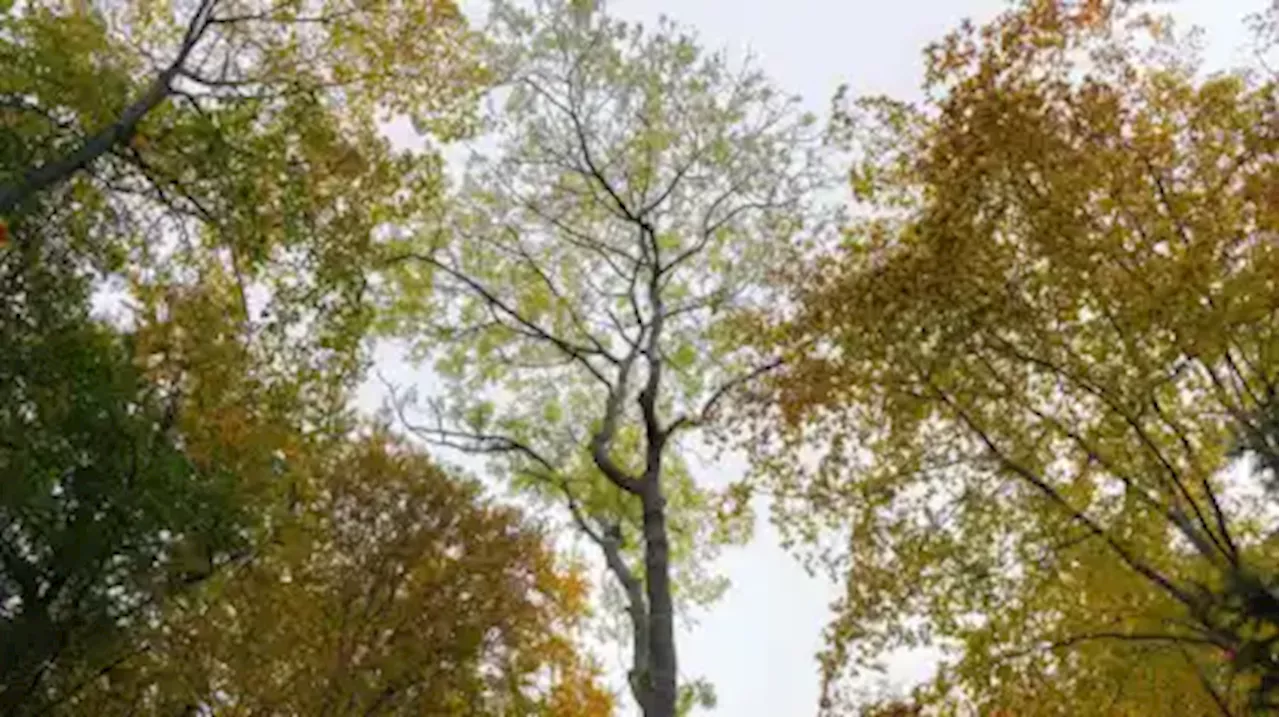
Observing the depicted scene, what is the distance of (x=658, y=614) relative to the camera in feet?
40.5

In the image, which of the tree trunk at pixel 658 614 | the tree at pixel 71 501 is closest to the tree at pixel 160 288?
the tree at pixel 71 501

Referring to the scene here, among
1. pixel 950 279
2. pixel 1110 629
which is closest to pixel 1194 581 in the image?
pixel 1110 629

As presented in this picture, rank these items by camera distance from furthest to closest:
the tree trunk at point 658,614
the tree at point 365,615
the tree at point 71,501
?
the tree trunk at point 658,614
the tree at point 365,615
the tree at point 71,501

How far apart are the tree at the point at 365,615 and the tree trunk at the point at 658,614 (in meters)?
1.70

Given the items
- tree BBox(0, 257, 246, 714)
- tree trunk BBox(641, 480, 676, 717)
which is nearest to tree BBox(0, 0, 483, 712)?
tree BBox(0, 257, 246, 714)

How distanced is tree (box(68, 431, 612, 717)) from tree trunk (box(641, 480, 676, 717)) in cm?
170

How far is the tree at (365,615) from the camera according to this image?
1097 centimetres

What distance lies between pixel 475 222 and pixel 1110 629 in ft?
36.8

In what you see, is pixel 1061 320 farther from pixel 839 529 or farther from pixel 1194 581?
pixel 839 529

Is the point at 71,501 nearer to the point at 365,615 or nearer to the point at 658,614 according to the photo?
the point at 365,615

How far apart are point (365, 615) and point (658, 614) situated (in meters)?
3.26

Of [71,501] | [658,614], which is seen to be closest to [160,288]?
[71,501]

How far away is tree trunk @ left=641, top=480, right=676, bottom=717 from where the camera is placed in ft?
39.1

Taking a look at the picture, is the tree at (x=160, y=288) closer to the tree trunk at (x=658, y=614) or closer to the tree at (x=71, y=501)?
the tree at (x=71, y=501)
